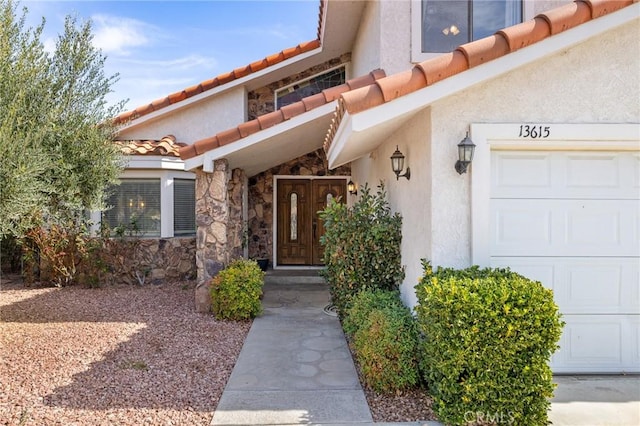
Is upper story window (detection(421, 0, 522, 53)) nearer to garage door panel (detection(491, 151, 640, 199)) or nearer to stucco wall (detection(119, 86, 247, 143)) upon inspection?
garage door panel (detection(491, 151, 640, 199))

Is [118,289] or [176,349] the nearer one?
[176,349]

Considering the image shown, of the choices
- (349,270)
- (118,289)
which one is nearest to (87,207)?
(118,289)

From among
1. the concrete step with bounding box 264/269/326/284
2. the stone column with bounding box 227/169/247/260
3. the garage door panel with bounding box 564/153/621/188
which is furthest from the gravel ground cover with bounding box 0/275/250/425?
the garage door panel with bounding box 564/153/621/188

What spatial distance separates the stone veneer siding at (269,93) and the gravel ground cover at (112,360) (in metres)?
6.16

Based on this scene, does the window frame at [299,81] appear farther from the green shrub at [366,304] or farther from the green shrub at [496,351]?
the green shrub at [496,351]

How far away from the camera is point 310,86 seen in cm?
1246

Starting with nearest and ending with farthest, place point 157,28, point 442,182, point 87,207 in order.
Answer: point 442,182 < point 87,207 < point 157,28

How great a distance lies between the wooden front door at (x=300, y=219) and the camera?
41.4 ft

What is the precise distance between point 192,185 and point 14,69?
17.4ft

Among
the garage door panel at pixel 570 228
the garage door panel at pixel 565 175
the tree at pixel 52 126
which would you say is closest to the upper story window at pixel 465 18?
the garage door panel at pixel 565 175

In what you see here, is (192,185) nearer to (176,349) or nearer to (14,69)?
(14,69)

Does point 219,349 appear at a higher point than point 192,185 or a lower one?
lower

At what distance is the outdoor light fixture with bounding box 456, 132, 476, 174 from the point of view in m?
4.22

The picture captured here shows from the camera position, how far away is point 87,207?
340 inches
